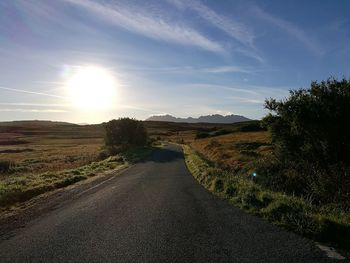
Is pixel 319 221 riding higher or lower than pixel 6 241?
higher

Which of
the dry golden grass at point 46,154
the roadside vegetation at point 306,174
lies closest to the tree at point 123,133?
the dry golden grass at point 46,154

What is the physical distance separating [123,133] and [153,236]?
65208mm

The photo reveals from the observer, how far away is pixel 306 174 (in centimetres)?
1698

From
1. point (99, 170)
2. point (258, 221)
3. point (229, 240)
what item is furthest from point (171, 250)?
point (99, 170)

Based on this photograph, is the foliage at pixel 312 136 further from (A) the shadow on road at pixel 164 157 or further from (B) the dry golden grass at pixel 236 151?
(A) the shadow on road at pixel 164 157

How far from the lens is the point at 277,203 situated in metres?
11.1

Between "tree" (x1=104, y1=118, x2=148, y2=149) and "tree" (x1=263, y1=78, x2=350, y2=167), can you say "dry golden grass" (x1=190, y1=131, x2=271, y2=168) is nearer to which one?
"tree" (x1=263, y1=78, x2=350, y2=167)

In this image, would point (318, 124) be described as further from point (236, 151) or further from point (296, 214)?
point (236, 151)

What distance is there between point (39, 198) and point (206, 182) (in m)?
7.76

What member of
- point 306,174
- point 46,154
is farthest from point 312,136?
point 46,154

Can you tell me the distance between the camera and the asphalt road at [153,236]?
7.47m

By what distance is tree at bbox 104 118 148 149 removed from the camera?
72562mm

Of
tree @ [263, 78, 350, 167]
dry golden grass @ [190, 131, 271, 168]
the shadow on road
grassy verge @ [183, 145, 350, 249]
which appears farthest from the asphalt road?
the shadow on road

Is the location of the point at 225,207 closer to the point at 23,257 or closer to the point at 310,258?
the point at 310,258
